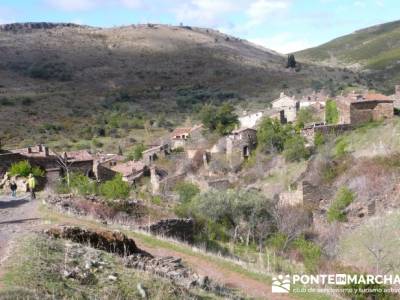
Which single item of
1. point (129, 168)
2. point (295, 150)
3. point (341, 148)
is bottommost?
point (129, 168)

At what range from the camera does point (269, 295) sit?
12195 millimetres

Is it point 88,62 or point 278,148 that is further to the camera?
point 88,62

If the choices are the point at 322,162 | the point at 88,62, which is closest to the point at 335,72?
the point at 88,62

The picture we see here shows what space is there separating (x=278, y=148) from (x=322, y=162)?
7.08 m

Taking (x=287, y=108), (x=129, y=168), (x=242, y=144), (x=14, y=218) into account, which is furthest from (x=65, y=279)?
(x=287, y=108)

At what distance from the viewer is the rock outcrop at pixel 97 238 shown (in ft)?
41.8

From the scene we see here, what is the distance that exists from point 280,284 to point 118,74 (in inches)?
3256

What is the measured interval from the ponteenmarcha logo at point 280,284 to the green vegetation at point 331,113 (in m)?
25.9

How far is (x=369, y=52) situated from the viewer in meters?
147

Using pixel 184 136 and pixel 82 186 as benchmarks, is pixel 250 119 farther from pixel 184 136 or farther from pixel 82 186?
pixel 82 186

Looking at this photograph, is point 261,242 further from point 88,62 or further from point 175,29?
point 175,29

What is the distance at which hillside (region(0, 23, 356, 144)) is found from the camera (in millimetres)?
68562

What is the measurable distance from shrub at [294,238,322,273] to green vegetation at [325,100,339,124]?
17724mm

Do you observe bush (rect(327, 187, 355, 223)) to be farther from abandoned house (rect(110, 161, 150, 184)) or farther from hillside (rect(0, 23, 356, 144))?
hillside (rect(0, 23, 356, 144))
